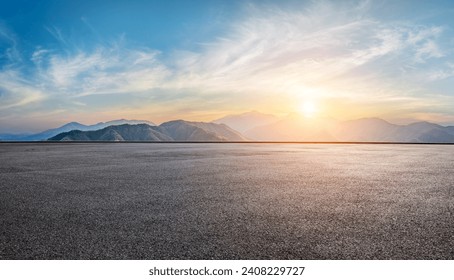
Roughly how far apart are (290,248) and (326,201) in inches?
147

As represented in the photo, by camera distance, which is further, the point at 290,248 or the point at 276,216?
the point at 276,216

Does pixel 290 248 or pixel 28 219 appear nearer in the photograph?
pixel 290 248

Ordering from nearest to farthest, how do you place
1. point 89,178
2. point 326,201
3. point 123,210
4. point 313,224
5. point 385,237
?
point 385,237 → point 313,224 → point 123,210 → point 326,201 → point 89,178

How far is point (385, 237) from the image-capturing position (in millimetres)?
5406

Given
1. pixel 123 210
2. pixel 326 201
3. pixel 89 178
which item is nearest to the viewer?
pixel 123 210

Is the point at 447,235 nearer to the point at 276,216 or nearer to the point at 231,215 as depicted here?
the point at 276,216

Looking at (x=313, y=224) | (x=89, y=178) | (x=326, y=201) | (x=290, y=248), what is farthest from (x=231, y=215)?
(x=89, y=178)

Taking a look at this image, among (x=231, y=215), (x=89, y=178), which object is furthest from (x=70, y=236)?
(x=89, y=178)

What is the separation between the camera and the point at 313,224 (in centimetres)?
618

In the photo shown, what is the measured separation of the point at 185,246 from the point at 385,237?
326 cm
